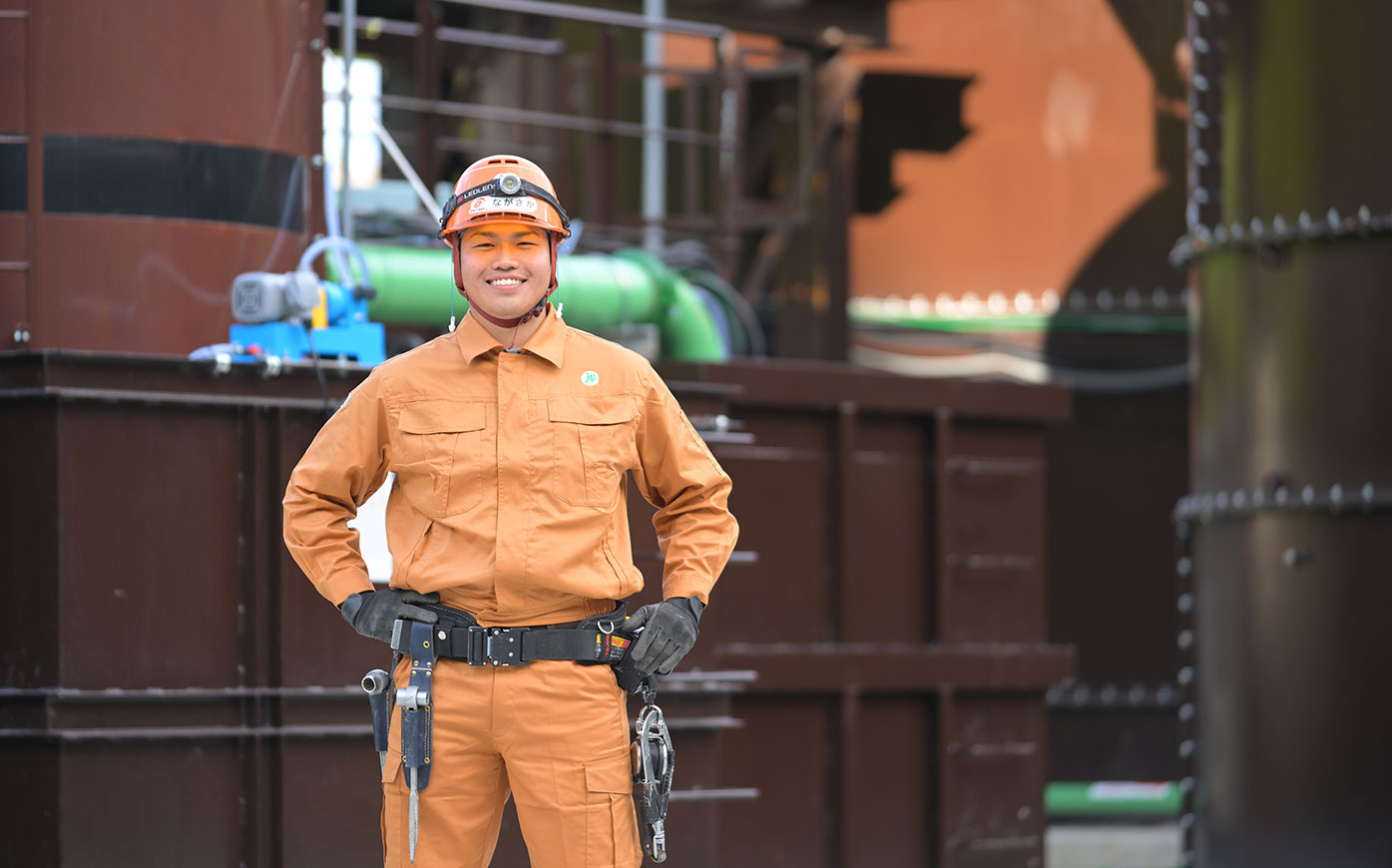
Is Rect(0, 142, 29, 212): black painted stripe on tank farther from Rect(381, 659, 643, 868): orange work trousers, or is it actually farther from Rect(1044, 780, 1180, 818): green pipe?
Rect(1044, 780, 1180, 818): green pipe

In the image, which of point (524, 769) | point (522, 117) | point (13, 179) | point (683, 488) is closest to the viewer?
point (524, 769)

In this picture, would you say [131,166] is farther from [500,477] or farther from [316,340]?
[500,477]

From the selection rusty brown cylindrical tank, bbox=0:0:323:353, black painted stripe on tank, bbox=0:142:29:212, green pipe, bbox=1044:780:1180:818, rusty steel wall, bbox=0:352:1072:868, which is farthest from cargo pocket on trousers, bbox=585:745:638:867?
green pipe, bbox=1044:780:1180:818

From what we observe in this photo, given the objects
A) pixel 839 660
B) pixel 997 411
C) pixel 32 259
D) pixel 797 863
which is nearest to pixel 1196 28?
pixel 997 411

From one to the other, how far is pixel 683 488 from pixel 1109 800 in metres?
8.04

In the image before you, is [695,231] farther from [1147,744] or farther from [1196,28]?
[1147,744]

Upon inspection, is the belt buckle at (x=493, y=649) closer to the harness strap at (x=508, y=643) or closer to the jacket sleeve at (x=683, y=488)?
the harness strap at (x=508, y=643)

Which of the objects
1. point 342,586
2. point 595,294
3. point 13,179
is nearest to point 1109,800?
point 595,294

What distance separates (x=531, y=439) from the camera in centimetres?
466

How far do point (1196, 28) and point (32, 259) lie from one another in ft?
18.2

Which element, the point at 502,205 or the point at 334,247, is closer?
the point at 502,205

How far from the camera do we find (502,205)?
4633mm

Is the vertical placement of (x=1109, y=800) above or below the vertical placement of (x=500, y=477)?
below

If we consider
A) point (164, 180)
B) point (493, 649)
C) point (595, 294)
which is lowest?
point (493, 649)
